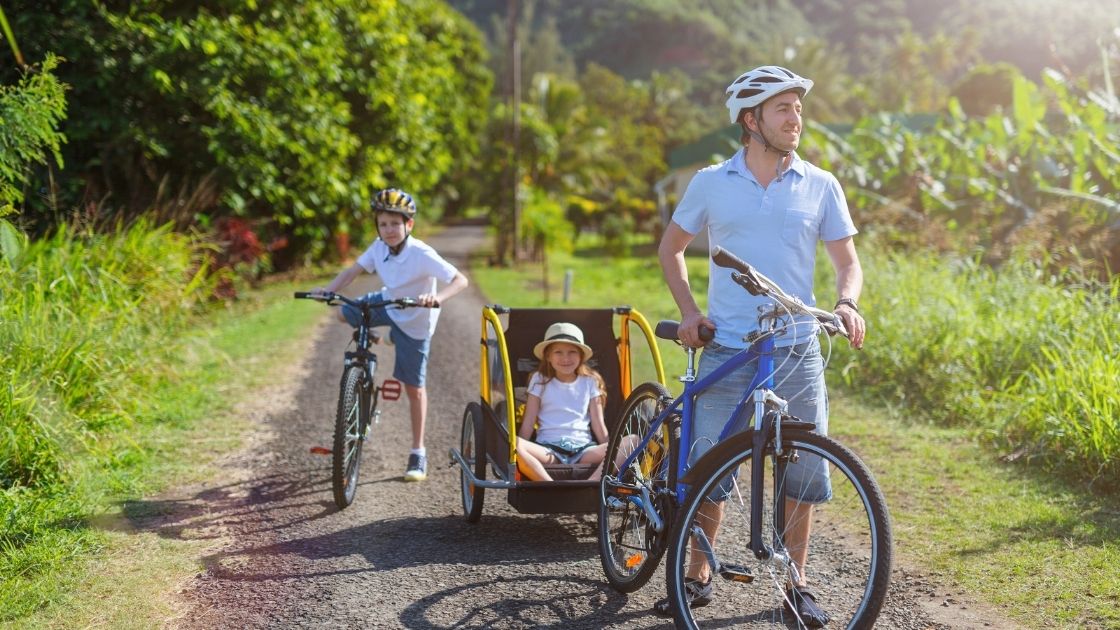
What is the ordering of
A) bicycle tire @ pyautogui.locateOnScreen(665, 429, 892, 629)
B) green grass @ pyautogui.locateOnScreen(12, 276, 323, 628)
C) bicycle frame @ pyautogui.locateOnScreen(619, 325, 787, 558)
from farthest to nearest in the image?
green grass @ pyautogui.locateOnScreen(12, 276, 323, 628)
bicycle frame @ pyautogui.locateOnScreen(619, 325, 787, 558)
bicycle tire @ pyautogui.locateOnScreen(665, 429, 892, 629)

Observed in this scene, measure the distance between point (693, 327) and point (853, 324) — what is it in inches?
22.7

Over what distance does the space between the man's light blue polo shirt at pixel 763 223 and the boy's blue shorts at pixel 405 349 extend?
3018mm

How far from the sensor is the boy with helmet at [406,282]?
6199 mm

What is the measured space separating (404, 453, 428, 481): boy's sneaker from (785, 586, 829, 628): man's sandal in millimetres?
3352

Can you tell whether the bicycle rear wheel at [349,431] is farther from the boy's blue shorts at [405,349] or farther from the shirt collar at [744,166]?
the shirt collar at [744,166]

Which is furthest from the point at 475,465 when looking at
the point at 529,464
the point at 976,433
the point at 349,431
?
the point at 976,433

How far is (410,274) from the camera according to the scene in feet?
20.7

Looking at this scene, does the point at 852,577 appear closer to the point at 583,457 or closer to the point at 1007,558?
the point at 1007,558

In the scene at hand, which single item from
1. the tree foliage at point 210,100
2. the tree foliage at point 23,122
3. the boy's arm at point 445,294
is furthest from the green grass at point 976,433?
the tree foliage at point 210,100

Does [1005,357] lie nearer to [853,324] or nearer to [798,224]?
[798,224]

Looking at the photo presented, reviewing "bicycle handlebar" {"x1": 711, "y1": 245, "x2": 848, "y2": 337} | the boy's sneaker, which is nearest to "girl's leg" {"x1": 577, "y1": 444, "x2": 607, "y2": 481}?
the boy's sneaker

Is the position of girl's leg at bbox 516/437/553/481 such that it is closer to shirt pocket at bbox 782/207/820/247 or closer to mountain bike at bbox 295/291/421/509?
mountain bike at bbox 295/291/421/509

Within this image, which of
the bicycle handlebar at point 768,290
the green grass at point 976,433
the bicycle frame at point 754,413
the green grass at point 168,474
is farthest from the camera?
the green grass at point 976,433

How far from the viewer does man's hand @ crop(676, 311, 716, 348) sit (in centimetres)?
364
